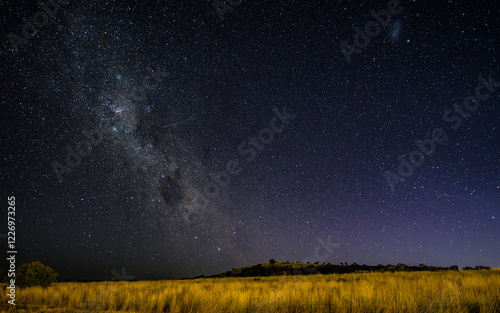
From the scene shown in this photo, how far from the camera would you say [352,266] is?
31.5 meters

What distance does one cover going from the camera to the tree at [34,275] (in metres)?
14.3

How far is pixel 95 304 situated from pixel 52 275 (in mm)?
9184

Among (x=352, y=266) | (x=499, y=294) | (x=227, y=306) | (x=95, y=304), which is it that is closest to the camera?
(x=499, y=294)

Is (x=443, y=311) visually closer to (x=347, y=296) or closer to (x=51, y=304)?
(x=347, y=296)

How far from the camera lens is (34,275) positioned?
14.6 metres

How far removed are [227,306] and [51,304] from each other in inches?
292

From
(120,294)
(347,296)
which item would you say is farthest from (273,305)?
(120,294)

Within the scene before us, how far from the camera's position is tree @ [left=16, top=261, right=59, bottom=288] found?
14337 millimetres

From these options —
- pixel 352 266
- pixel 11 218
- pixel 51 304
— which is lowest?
pixel 352 266

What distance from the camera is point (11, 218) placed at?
32.3ft

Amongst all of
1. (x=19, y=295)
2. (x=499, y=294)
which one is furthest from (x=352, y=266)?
(x=19, y=295)

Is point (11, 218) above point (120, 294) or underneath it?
above

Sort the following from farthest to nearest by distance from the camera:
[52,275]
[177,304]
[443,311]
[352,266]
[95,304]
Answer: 1. [352,266]
2. [52,275]
3. [95,304]
4. [177,304]
5. [443,311]

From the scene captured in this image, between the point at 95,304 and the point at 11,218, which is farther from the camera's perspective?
the point at 11,218
